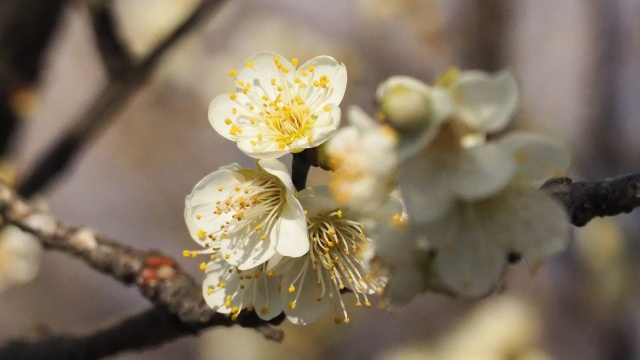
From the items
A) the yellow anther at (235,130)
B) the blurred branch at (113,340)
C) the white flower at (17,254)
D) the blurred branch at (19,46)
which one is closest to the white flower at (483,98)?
the yellow anther at (235,130)

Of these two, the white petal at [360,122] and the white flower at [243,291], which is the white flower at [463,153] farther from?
the white flower at [243,291]

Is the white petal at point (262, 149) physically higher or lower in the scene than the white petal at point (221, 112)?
lower

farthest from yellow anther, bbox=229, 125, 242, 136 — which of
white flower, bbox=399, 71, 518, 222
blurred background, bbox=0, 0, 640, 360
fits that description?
blurred background, bbox=0, 0, 640, 360

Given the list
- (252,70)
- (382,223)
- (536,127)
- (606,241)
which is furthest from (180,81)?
(382,223)

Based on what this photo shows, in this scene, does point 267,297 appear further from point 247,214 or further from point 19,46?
point 19,46

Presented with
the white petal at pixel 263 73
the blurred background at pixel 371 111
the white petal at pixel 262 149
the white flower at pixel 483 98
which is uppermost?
the white flower at pixel 483 98

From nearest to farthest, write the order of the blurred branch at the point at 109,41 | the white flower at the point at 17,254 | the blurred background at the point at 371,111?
the blurred branch at the point at 109,41 < the white flower at the point at 17,254 < the blurred background at the point at 371,111

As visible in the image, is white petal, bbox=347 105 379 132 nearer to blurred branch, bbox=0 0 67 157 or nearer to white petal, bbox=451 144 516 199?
white petal, bbox=451 144 516 199

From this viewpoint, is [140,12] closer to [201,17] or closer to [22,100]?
[22,100]
